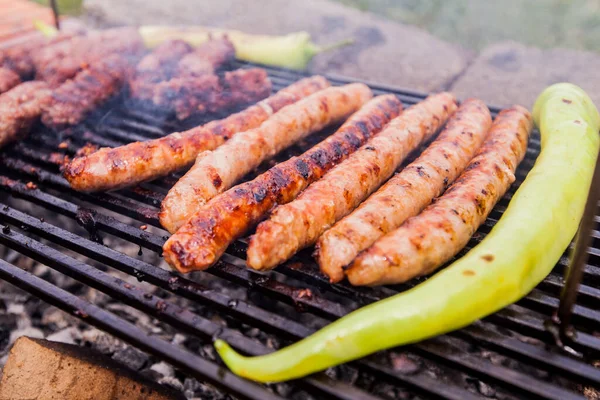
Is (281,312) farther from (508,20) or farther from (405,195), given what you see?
(508,20)

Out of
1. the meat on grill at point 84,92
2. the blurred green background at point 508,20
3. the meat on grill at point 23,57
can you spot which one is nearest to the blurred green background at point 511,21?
the blurred green background at point 508,20

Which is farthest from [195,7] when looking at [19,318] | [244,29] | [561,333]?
[561,333]

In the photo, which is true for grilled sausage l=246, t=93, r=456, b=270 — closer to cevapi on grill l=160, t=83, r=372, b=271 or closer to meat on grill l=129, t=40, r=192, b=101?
cevapi on grill l=160, t=83, r=372, b=271

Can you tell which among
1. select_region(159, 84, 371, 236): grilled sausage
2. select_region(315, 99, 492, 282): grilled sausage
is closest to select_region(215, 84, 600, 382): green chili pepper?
select_region(315, 99, 492, 282): grilled sausage

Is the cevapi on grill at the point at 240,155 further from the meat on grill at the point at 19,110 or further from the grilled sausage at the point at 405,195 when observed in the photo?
the meat on grill at the point at 19,110

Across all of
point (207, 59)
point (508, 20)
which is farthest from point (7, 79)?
point (508, 20)

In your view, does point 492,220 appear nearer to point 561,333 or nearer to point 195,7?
point 561,333

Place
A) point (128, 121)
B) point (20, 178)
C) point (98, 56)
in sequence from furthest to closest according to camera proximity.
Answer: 1. point (98, 56)
2. point (128, 121)
3. point (20, 178)
